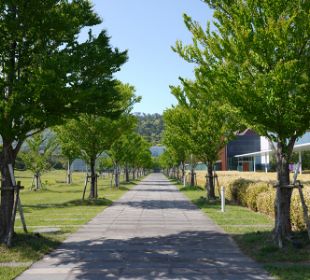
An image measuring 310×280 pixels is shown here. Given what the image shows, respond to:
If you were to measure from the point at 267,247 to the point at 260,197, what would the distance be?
25.5 ft

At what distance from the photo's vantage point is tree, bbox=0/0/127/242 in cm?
930

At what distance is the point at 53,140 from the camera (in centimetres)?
3981

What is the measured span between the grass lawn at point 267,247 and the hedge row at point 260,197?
0.72 meters

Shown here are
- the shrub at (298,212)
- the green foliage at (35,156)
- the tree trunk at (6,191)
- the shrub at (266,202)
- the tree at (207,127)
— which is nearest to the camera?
the tree trunk at (6,191)

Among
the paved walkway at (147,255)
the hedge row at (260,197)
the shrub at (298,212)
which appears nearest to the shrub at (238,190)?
the hedge row at (260,197)

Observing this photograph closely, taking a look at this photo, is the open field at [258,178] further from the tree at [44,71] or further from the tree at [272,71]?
the tree at [44,71]

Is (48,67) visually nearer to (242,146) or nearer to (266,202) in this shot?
(266,202)

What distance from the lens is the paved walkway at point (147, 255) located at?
25.8 ft

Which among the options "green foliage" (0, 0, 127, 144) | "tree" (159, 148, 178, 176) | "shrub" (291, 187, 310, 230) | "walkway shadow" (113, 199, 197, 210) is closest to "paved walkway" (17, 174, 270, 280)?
"shrub" (291, 187, 310, 230)

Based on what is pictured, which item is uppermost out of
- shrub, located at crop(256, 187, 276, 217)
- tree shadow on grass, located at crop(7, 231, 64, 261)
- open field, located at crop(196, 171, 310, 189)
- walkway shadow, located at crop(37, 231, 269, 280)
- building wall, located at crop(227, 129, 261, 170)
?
building wall, located at crop(227, 129, 261, 170)

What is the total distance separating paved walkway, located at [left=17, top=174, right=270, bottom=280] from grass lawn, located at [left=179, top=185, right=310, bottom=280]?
0.96 feet

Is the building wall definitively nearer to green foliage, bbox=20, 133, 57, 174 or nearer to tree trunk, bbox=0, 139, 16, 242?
green foliage, bbox=20, 133, 57, 174

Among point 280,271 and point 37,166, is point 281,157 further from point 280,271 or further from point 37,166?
point 37,166

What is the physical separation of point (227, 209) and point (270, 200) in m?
3.76
